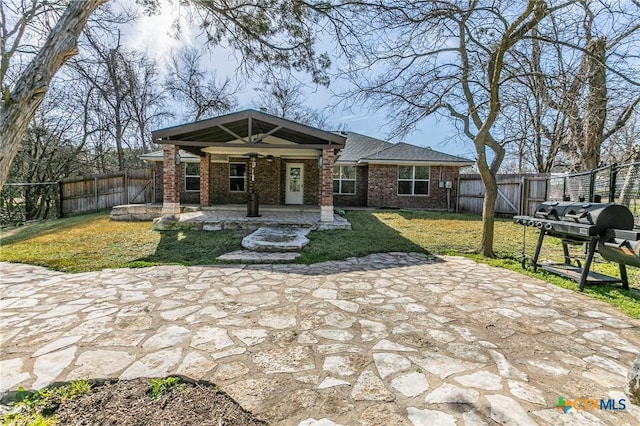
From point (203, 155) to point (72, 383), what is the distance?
36.0 ft

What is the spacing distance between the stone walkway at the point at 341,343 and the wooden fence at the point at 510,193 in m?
9.65

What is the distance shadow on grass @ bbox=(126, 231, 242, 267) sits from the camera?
568 cm

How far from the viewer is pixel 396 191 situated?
52.6ft

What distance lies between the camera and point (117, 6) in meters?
6.71

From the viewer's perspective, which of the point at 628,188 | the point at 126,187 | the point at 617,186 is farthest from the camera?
the point at 126,187

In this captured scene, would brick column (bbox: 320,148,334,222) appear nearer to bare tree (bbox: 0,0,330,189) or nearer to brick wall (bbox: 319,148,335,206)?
brick wall (bbox: 319,148,335,206)

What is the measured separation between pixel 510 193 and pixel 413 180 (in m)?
4.34

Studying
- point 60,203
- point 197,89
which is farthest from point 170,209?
point 197,89

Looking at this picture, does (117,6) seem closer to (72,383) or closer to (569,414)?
(72,383)

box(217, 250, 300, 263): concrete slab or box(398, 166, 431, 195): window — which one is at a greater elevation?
box(398, 166, 431, 195): window

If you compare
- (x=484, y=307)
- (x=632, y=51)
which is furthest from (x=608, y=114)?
(x=484, y=307)

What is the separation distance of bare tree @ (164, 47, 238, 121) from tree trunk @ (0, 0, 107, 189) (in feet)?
58.3

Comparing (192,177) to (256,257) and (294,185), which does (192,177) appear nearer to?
(294,185)

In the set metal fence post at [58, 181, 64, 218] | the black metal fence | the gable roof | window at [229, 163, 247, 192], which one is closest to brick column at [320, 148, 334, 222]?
the gable roof
